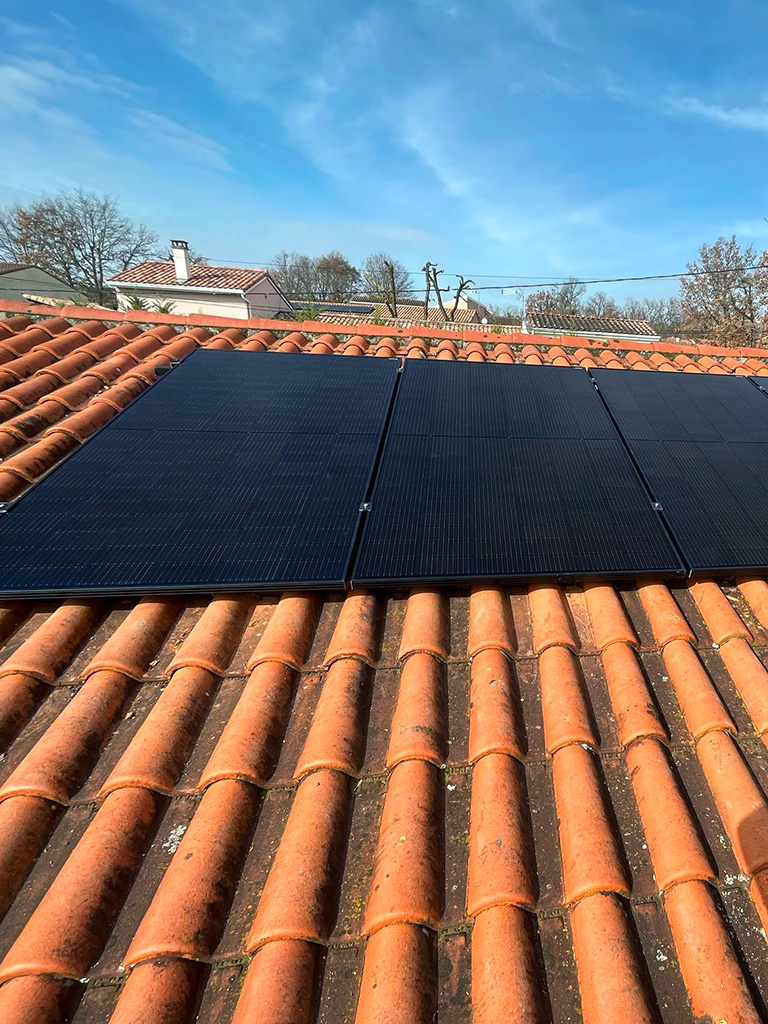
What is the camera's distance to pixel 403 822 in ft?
6.15

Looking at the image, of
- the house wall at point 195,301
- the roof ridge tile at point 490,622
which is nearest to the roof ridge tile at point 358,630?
Result: the roof ridge tile at point 490,622

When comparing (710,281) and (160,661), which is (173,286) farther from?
(710,281)

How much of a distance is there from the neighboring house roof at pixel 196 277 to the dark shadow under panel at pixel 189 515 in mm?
29399

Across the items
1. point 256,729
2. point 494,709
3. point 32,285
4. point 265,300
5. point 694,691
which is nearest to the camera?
point 256,729

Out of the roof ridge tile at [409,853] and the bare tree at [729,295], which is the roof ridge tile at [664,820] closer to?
the roof ridge tile at [409,853]

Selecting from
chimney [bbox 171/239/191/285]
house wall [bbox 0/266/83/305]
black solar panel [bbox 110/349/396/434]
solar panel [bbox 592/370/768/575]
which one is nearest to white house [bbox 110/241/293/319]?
chimney [bbox 171/239/191/285]

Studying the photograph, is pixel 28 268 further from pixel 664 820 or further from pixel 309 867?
pixel 664 820

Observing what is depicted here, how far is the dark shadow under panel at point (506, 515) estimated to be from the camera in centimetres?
293

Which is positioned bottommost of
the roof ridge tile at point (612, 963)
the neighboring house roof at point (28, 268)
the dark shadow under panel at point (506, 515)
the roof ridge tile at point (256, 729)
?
the roof ridge tile at point (612, 963)

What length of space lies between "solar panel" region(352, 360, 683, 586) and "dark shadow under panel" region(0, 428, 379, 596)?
0.28 metres

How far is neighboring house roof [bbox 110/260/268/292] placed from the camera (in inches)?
1149

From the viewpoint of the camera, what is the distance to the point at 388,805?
1941 mm

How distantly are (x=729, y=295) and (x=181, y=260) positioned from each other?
36.9 m

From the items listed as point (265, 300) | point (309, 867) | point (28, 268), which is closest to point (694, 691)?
point (309, 867)
